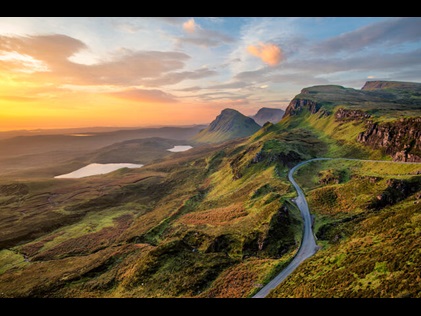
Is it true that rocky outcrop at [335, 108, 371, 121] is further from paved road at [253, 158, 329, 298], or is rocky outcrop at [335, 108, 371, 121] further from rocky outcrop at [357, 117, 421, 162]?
paved road at [253, 158, 329, 298]

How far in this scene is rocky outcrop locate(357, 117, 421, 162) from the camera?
90912 mm

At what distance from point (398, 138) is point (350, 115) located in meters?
77.5

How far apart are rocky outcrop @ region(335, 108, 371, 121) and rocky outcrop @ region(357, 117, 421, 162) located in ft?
108

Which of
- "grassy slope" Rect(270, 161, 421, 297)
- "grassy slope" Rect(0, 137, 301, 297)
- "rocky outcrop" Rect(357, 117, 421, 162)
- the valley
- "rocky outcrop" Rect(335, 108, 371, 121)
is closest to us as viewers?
"grassy slope" Rect(270, 161, 421, 297)

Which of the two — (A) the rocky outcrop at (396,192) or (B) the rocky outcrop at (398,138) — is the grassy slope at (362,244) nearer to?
(A) the rocky outcrop at (396,192)

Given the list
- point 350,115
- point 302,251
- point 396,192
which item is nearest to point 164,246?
point 302,251

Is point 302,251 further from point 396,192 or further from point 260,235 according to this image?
point 396,192

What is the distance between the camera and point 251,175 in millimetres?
132750

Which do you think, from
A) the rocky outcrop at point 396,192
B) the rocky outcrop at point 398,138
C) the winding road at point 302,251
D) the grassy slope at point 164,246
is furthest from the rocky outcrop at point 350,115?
the winding road at point 302,251

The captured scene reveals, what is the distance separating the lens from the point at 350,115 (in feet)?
568

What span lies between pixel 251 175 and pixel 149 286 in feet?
298

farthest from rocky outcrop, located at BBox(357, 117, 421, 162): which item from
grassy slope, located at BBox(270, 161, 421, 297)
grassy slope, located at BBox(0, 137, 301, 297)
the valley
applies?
grassy slope, located at BBox(0, 137, 301, 297)

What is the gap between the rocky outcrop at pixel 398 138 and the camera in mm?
90912

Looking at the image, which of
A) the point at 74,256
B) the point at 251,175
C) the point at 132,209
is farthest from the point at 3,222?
the point at 251,175
